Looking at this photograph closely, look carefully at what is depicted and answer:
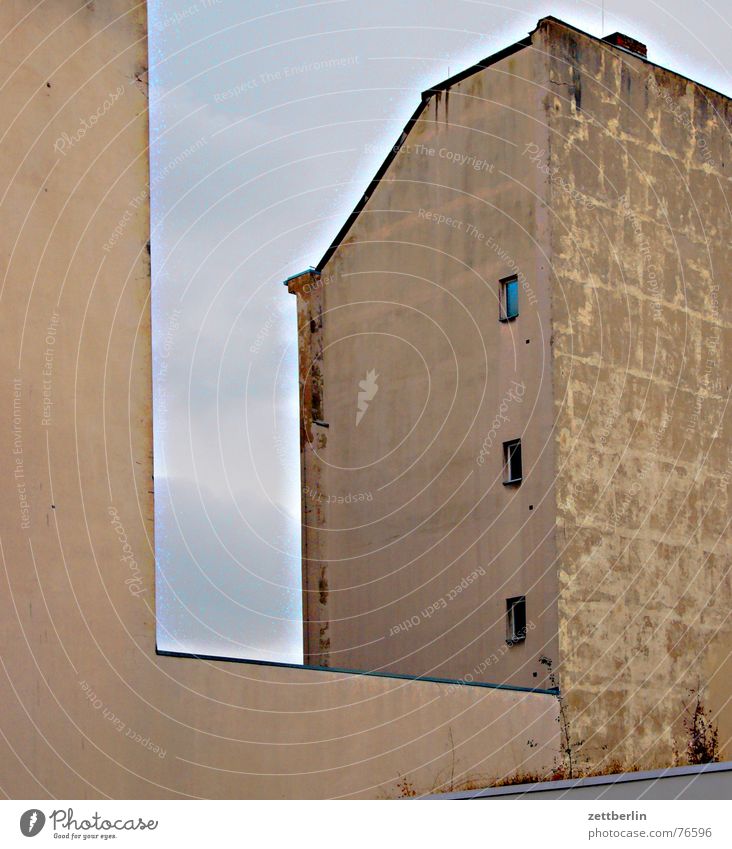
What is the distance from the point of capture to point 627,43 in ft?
98.7

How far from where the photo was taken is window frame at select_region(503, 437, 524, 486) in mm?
27453

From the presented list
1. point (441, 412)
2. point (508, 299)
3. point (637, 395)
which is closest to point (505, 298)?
point (508, 299)

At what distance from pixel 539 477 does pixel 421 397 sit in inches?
140

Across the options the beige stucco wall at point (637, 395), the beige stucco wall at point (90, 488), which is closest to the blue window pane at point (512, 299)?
the beige stucco wall at point (637, 395)

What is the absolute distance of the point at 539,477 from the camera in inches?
1062

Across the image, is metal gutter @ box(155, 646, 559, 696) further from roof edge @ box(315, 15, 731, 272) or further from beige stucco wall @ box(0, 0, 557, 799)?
roof edge @ box(315, 15, 731, 272)

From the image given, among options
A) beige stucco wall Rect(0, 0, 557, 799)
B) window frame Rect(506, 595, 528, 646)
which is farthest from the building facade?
beige stucco wall Rect(0, 0, 557, 799)

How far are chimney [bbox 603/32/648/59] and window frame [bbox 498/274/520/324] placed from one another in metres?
5.00

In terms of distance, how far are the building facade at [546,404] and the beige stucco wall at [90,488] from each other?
6420mm

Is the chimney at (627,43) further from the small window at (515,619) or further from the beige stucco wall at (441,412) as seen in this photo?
the small window at (515,619)

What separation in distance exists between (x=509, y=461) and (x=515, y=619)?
271 cm

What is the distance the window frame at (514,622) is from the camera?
87.5ft
